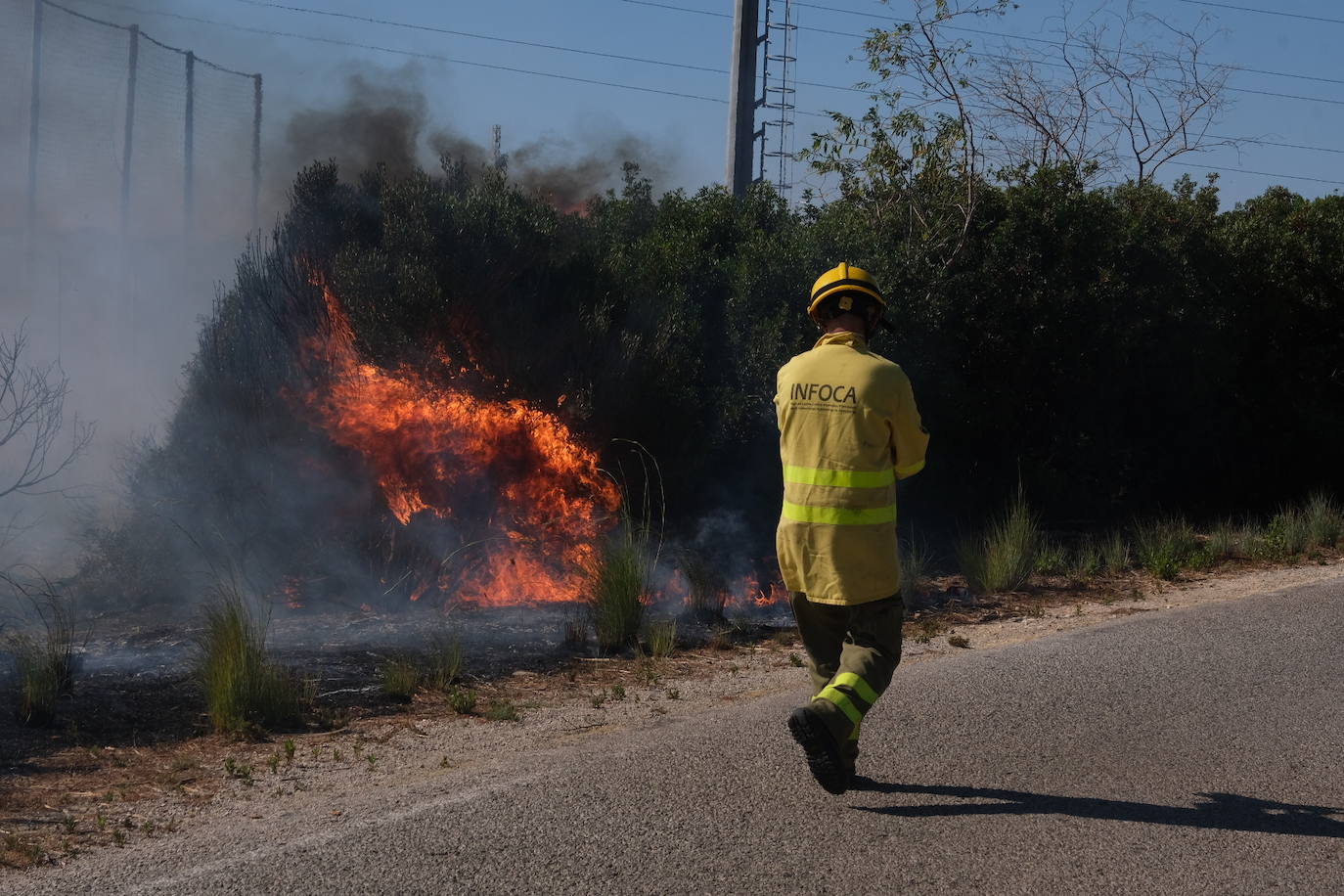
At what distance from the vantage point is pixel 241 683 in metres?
6.16

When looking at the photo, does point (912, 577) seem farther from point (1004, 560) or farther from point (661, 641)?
point (661, 641)

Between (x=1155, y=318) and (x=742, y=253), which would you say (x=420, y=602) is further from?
(x=1155, y=318)

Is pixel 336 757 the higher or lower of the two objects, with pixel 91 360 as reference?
lower

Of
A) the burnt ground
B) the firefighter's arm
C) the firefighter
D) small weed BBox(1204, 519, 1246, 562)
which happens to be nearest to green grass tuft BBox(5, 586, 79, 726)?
the burnt ground

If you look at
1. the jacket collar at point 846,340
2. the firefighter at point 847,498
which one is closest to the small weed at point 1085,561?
the firefighter at point 847,498

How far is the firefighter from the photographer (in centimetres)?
448

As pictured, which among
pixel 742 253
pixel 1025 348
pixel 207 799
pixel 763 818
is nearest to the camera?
pixel 763 818

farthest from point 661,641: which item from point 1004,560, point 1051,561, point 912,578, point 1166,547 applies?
point 1166,547

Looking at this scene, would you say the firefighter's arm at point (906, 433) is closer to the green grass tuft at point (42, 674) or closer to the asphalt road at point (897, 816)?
the asphalt road at point (897, 816)

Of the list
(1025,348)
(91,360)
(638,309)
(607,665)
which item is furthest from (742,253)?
(91,360)

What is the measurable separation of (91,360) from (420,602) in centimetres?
1722

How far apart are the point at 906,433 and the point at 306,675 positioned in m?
4.26

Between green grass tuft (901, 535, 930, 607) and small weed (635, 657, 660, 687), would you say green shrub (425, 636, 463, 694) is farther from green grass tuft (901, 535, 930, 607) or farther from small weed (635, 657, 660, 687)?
green grass tuft (901, 535, 930, 607)

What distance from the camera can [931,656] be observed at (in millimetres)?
7590
